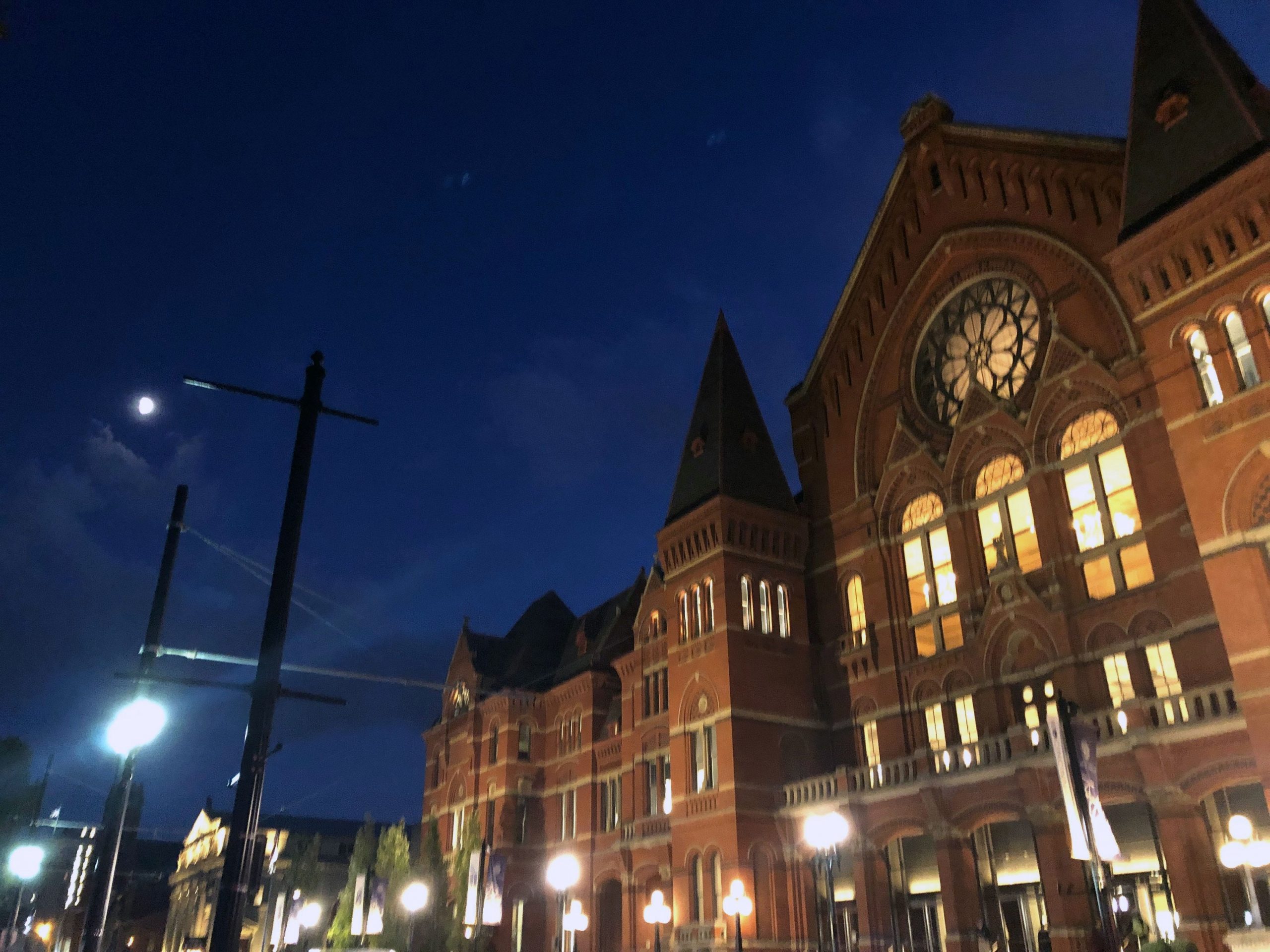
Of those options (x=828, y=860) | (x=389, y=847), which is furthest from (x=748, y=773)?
(x=389, y=847)

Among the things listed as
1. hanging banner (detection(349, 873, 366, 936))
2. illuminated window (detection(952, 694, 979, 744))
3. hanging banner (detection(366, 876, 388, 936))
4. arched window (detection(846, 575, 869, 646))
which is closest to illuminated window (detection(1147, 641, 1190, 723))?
illuminated window (detection(952, 694, 979, 744))

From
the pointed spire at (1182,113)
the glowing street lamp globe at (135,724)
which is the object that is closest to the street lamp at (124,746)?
the glowing street lamp globe at (135,724)

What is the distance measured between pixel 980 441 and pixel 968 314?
16.5ft

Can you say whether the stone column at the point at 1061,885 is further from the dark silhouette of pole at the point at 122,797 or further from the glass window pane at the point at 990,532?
the dark silhouette of pole at the point at 122,797

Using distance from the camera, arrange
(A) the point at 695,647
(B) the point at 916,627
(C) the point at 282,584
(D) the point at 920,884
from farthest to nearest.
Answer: (A) the point at 695,647 < (B) the point at 916,627 < (D) the point at 920,884 < (C) the point at 282,584

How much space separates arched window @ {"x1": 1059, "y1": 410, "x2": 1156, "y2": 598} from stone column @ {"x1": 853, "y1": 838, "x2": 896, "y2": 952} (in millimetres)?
10919

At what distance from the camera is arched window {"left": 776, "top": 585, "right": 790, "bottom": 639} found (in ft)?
126

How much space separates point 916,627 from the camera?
34.6m

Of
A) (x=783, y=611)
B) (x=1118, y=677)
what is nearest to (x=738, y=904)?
(x=1118, y=677)

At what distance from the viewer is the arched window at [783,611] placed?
38312mm

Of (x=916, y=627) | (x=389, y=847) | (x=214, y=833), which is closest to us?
(x=916, y=627)

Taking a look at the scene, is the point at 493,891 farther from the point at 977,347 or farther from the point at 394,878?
the point at 977,347

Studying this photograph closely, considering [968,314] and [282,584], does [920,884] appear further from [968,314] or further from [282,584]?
[282,584]

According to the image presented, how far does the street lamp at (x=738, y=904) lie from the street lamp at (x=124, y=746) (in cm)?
1428
